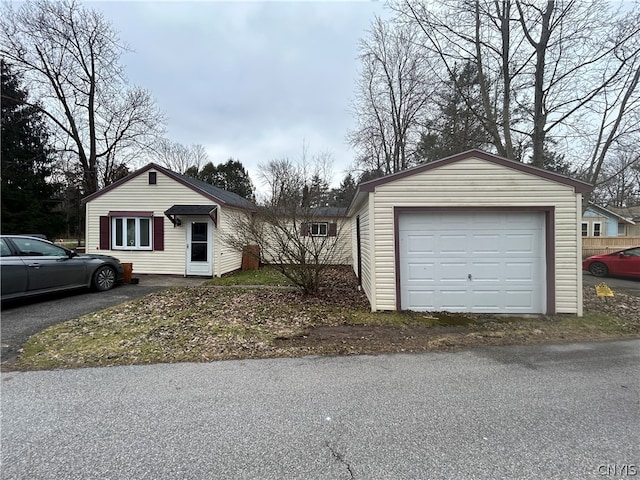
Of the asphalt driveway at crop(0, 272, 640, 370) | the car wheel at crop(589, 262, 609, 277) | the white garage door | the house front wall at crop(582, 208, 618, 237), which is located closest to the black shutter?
the asphalt driveway at crop(0, 272, 640, 370)

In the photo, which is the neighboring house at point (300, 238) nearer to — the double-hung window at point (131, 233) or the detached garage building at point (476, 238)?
the detached garage building at point (476, 238)

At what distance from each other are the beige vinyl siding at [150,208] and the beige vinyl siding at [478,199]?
281 inches

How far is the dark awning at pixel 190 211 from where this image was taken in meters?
10.4

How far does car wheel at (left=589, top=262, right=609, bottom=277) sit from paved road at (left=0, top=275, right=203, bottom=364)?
1558cm

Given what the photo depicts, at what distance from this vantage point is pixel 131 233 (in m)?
11.3

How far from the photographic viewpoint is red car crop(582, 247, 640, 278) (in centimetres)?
1093

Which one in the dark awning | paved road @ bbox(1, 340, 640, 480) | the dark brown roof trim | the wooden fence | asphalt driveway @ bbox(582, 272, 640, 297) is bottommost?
paved road @ bbox(1, 340, 640, 480)

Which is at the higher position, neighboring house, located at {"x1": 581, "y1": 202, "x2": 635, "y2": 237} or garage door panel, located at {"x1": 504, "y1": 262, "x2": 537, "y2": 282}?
neighboring house, located at {"x1": 581, "y1": 202, "x2": 635, "y2": 237}

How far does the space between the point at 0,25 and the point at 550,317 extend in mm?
26120

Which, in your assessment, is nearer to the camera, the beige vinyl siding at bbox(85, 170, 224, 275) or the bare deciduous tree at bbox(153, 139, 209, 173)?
the beige vinyl siding at bbox(85, 170, 224, 275)

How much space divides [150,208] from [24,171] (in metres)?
17.8

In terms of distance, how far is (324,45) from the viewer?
9703mm

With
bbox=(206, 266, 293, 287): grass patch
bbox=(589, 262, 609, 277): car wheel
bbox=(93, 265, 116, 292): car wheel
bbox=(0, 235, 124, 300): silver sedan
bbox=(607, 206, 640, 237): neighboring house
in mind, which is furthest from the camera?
bbox=(607, 206, 640, 237): neighboring house

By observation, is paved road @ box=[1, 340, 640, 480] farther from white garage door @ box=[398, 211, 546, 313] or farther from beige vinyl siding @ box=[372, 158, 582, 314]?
beige vinyl siding @ box=[372, 158, 582, 314]
